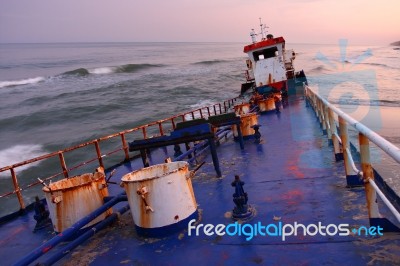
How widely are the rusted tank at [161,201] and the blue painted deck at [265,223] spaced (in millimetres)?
169

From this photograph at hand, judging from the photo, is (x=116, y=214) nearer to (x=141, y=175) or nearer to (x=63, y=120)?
(x=141, y=175)

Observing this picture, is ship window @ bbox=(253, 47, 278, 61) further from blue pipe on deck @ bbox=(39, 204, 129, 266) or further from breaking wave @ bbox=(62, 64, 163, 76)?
breaking wave @ bbox=(62, 64, 163, 76)

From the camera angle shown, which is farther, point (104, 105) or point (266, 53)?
point (104, 105)

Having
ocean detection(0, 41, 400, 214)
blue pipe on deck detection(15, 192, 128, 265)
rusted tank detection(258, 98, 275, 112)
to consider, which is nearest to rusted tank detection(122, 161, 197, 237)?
blue pipe on deck detection(15, 192, 128, 265)

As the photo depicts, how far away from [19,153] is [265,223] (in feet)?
87.7

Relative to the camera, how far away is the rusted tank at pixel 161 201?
13.4 feet

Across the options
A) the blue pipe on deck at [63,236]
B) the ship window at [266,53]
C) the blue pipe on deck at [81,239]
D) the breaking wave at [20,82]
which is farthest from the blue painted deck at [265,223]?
the breaking wave at [20,82]

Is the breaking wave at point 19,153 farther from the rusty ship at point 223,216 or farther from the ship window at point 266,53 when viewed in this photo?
the rusty ship at point 223,216

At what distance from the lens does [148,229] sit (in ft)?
14.0

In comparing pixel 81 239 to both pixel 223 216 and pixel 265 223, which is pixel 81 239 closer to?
pixel 223 216

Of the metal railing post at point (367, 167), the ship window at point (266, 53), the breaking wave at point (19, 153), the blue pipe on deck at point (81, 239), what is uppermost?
the ship window at point (266, 53)

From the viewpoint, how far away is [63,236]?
152 inches

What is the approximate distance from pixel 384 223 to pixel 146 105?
3804cm

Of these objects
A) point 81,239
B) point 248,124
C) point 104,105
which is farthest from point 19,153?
point 81,239
